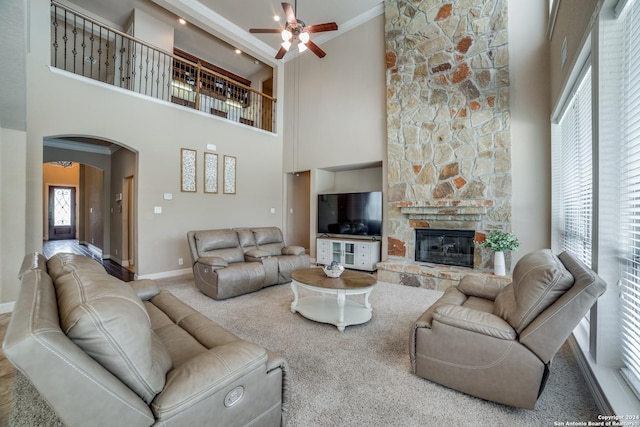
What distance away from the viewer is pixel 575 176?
2.86 meters

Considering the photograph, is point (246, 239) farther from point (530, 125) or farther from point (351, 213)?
point (530, 125)

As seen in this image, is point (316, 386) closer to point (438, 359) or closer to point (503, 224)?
point (438, 359)

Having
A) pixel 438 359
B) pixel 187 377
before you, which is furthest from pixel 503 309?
pixel 187 377

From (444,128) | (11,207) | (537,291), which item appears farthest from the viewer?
(444,128)

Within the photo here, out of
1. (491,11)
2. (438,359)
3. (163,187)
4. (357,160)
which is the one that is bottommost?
(438,359)

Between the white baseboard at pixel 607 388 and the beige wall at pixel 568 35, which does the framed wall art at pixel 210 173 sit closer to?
the beige wall at pixel 568 35

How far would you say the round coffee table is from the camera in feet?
8.91

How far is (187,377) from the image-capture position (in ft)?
3.52

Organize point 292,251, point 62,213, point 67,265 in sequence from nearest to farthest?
1. point 67,265
2. point 292,251
3. point 62,213

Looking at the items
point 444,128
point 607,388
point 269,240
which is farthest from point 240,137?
point 607,388

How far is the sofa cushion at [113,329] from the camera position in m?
→ 0.85

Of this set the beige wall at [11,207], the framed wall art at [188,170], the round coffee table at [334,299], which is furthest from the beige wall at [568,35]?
the beige wall at [11,207]

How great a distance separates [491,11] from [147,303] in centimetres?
583

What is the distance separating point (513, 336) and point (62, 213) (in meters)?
15.2
